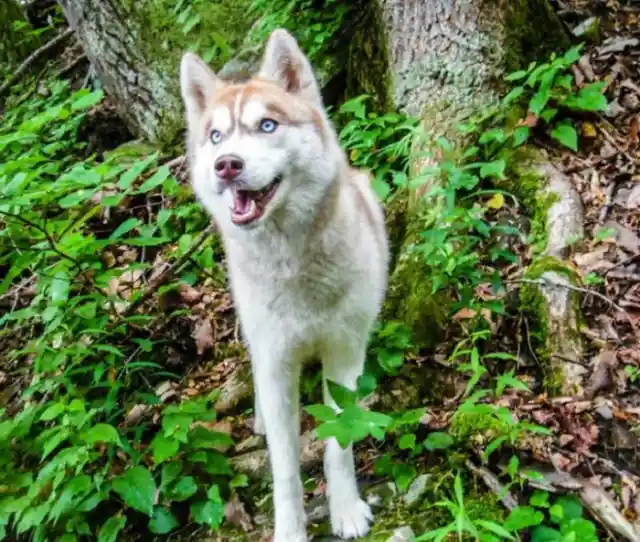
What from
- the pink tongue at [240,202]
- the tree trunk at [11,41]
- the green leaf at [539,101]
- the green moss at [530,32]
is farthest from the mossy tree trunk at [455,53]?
the tree trunk at [11,41]

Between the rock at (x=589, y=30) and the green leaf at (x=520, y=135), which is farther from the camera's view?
the rock at (x=589, y=30)

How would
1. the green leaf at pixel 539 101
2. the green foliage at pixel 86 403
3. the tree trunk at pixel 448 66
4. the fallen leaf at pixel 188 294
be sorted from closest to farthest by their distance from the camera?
the green foliage at pixel 86 403
the tree trunk at pixel 448 66
the green leaf at pixel 539 101
the fallen leaf at pixel 188 294

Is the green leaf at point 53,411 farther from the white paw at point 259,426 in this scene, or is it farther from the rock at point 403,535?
the rock at point 403,535

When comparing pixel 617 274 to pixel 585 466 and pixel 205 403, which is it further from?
pixel 205 403

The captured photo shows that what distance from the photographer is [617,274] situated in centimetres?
394

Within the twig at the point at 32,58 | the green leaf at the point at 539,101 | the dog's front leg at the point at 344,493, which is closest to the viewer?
the dog's front leg at the point at 344,493

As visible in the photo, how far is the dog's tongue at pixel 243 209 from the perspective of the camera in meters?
2.88

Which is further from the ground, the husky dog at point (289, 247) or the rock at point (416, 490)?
the husky dog at point (289, 247)

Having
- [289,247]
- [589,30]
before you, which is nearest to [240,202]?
[289,247]

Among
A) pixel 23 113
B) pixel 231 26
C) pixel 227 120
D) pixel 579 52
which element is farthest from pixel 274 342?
pixel 23 113

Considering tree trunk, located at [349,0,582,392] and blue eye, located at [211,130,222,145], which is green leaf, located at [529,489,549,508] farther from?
blue eye, located at [211,130,222,145]

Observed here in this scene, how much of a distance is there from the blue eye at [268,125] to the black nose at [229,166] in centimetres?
28

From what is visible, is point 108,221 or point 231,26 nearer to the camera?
point 108,221

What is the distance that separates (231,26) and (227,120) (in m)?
3.16
